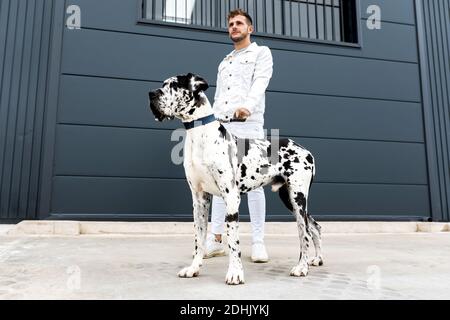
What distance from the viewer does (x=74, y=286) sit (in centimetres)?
192

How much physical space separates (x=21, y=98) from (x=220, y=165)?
13.3 ft

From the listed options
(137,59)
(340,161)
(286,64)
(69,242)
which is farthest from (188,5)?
(69,242)

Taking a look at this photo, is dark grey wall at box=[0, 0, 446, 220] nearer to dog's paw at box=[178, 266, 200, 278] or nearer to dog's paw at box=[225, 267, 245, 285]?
dog's paw at box=[178, 266, 200, 278]

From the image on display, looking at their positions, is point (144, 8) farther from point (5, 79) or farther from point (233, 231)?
point (233, 231)

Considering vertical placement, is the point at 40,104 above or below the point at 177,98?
above

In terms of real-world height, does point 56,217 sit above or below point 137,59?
below

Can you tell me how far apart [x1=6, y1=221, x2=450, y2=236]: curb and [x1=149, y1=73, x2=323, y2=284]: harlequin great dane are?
2579 mm

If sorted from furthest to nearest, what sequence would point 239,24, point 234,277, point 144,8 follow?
point 144,8 → point 239,24 → point 234,277

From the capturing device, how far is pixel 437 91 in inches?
249

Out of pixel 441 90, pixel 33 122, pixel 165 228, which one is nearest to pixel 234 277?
pixel 165 228

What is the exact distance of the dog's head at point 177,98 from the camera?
2129 mm

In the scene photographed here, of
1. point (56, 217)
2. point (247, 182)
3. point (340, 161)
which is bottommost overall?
point (56, 217)
